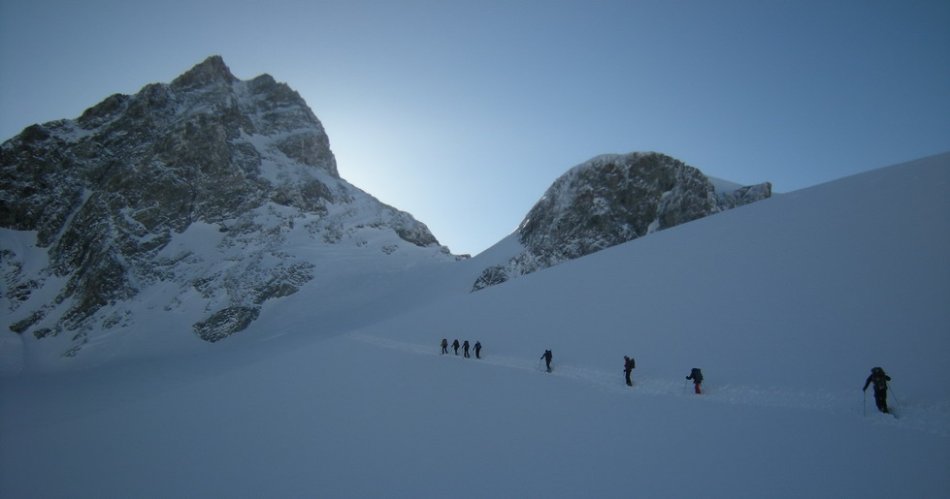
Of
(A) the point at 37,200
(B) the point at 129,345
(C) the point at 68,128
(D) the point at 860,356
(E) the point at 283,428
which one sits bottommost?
(B) the point at 129,345

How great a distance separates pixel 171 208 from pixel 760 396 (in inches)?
2711

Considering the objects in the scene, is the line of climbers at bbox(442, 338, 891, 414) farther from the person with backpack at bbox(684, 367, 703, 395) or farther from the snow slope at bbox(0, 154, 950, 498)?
the snow slope at bbox(0, 154, 950, 498)

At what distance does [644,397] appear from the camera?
11.3 m

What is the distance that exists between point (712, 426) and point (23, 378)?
183 feet

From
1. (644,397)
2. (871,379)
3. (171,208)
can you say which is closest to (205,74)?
(171,208)

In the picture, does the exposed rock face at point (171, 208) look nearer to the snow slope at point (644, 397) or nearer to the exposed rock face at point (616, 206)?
the exposed rock face at point (616, 206)

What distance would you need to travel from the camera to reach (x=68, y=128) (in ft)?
220

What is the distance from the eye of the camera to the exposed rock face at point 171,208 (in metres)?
48.6

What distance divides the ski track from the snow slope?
3.1 inches

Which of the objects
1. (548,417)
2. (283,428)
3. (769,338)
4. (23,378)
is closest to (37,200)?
(23,378)

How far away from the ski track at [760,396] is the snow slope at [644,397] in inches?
3.1

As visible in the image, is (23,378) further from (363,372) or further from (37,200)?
(363,372)

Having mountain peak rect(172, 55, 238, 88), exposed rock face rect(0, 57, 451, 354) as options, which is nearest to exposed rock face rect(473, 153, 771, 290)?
exposed rock face rect(0, 57, 451, 354)

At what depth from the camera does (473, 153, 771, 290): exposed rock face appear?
43469 mm
